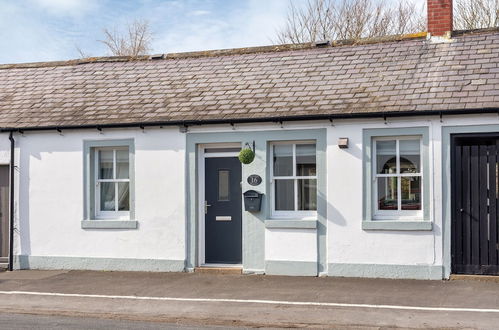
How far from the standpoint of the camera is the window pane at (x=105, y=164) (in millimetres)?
13906

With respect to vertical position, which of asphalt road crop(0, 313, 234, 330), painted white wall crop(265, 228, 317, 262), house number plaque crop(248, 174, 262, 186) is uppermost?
house number plaque crop(248, 174, 262, 186)

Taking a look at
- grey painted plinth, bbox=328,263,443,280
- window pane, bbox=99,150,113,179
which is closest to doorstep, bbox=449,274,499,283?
grey painted plinth, bbox=328,263,443,280

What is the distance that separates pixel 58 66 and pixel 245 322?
1029cm

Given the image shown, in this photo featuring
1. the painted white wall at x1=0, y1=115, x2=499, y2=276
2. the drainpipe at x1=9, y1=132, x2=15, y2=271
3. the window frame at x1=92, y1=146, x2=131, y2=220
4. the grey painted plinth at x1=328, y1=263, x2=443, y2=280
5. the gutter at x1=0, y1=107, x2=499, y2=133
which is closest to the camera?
the gutter at x1=0, y1=107, x2=499, y2=133

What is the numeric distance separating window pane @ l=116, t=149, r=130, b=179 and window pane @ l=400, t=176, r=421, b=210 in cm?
546

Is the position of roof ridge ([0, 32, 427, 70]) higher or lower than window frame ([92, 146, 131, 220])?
higher

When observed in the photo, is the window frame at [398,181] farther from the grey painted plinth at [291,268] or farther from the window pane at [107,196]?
the window pane at [107,196]

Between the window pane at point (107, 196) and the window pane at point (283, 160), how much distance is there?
3.50 m

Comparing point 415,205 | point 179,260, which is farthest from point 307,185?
point 179,260

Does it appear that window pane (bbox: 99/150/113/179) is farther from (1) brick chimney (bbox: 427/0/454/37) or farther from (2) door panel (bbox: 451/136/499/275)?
(1) brick chimney (bbox: 427/0/454/37)

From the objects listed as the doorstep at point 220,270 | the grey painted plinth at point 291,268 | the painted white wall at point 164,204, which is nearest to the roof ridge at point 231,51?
the painted white wall at point 164,204

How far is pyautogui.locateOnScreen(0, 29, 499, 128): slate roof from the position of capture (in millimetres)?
12234

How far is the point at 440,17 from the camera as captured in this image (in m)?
14.0

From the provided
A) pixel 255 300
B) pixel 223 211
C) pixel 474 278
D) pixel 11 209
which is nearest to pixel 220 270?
pixel 223 211
